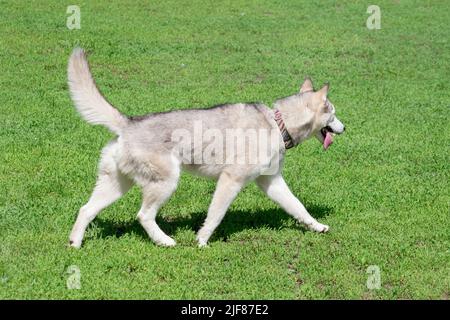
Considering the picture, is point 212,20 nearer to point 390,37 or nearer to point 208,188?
point 390,37

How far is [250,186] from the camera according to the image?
8.65 m

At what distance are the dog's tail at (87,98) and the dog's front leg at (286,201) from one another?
161 centimetres

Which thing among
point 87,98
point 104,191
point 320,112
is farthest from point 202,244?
point 320,112

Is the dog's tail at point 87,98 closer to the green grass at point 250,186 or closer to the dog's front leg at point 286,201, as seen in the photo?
the green grass at point 250,186

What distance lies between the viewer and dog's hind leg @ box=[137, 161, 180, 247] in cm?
641

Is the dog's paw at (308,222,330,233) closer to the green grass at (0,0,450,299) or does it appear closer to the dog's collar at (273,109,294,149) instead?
the green grass at (0,0,450,299)

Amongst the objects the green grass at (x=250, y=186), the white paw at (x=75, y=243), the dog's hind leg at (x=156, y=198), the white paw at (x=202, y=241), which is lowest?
the green grass at (x=250, y=186)

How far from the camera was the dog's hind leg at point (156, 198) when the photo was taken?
21.0 ft

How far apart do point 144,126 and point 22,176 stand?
103 inches

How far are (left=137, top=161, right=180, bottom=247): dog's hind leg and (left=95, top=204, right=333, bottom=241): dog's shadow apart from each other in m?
0.29

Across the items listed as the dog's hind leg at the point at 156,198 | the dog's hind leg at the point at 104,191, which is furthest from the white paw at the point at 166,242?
the dog's hind leg at the point at 104,191

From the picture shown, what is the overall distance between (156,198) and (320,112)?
1.96 metres

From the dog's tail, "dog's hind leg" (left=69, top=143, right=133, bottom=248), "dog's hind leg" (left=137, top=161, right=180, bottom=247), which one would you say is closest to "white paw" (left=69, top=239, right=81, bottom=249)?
"dog's hind leg" (left=69, top=143, right=133, bottom=248)

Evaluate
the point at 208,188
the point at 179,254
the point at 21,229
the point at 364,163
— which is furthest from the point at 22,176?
the point at 364,163
